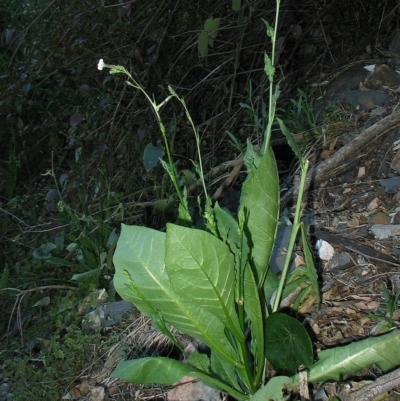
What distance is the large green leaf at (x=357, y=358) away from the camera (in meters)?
1.03

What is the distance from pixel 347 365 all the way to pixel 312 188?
93 centimetres

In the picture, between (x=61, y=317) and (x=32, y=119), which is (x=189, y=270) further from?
(x=32, y=119)

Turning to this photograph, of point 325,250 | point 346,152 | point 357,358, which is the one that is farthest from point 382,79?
point 357,358

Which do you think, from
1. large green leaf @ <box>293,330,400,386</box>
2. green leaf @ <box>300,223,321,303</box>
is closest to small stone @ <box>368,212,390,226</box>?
green leaf @ <box>300,223,321,303</box>

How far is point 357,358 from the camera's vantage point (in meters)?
1.05

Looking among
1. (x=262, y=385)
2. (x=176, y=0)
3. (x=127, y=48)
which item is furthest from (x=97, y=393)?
(x=176, y=0)

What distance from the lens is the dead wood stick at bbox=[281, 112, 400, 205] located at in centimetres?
192

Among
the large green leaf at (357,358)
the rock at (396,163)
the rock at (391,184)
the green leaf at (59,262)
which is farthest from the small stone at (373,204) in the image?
the green leaf at (59,262)

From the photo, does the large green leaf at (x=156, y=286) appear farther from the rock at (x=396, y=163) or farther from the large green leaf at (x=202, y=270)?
the rock at (x=396, y=163)

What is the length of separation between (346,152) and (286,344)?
1.04 meters

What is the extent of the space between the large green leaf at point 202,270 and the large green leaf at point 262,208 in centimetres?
11

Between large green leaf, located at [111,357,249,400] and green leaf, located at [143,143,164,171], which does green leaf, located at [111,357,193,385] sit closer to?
large green leaf, located at [111,357,249,400]

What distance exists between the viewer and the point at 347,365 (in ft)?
3.46

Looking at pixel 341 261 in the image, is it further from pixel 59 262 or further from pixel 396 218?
pixel 59 262
